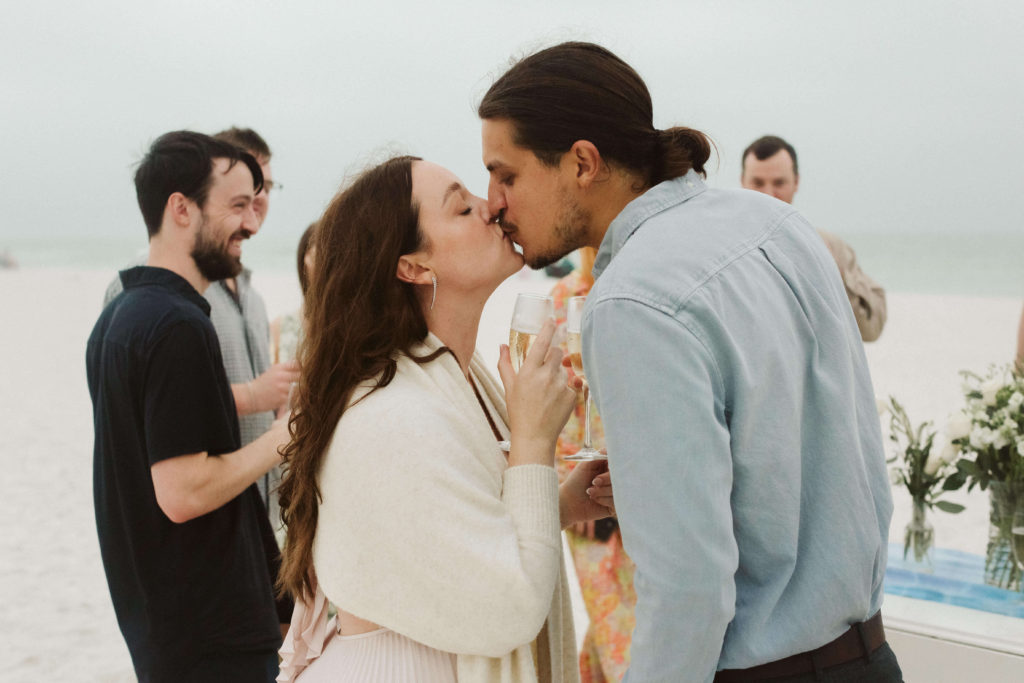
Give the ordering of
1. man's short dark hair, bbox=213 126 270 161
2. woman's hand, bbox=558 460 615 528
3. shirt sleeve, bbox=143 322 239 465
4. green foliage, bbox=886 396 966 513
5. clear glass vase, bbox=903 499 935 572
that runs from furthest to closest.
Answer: man's short dark hair, bbox=213 126 270 161, clear glass vase, bbox=903 499 935 572, green foliage, bbox=886 396 966 513, shirt sleeve, bbox=143 322 239 465, woman's hand, bbox=558 460 615 528

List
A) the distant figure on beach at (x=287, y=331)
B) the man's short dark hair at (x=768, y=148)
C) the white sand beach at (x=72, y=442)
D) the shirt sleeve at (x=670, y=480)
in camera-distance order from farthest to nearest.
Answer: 1. the white sand beach at (x=72, y=442)
2. the man's short dark hair at (x=768, y=148)
3. the distant figure on beach at (x=287, y=331)
4. the shirt sleeve at (x=670, y=480)

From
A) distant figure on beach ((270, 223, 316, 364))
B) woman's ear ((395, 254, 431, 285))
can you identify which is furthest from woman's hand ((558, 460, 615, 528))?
distant figure on beach ((270, 223, 316, 364))

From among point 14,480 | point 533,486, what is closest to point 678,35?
point 14,480

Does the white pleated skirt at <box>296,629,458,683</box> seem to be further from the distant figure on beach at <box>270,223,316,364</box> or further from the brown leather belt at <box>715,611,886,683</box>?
the distant figure on beach at <box>270,223,316,364</box>

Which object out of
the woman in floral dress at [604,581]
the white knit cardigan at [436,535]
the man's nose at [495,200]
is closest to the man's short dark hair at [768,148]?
the woman in floral dress at [604,581]

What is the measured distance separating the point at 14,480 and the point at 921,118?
35455mm

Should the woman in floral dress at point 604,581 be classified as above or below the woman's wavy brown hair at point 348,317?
below

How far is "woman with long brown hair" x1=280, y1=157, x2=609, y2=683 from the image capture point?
1.36 meters

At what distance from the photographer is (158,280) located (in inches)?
92.9

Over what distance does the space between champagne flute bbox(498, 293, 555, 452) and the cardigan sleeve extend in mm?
193

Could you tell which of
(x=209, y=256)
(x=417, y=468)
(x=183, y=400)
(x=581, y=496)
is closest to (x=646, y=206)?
(x=417, y=468)

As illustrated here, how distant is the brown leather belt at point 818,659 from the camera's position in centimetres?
124

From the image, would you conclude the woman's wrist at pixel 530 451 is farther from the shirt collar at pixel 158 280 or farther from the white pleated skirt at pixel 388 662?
the shirt collar at pixel 158 280

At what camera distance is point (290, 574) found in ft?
5.23
